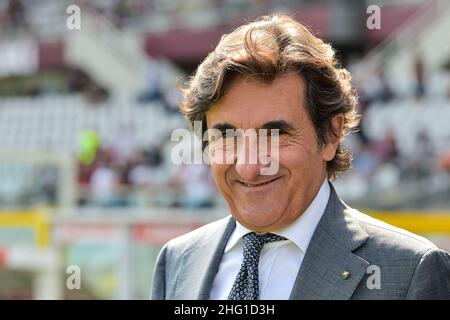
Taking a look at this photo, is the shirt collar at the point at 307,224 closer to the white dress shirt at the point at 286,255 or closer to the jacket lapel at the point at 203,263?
the white dress shirt at the point at 286,255

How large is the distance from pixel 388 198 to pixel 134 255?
131 inches

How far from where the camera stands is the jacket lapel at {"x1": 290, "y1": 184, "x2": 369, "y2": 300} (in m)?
2.31

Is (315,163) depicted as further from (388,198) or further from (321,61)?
(388,198)

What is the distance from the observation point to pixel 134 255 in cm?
717

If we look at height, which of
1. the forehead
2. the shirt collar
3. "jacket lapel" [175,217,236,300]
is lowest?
"jacket lapel" [175,217,236,300]

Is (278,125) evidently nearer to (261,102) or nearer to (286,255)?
(261,102)

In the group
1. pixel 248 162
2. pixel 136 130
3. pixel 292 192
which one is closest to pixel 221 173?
pixel 248 162

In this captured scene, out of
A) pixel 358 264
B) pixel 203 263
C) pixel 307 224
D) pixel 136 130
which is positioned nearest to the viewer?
pixel 358 264

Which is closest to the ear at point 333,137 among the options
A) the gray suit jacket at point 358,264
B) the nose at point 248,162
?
the gray suit jacket at point 358,264

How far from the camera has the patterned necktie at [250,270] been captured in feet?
7.88

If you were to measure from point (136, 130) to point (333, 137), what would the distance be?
13.9 m

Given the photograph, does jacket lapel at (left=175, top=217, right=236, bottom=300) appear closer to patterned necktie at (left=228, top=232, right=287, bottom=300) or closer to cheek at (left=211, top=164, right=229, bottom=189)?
patterned necktie at (left=228, top=232, right=287, bottom=300)

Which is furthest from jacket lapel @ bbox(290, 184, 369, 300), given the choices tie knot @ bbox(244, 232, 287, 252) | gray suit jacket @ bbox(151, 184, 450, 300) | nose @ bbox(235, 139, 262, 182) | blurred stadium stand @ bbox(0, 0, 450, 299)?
blurred stadium stand @ bbox(0, 0, 450, 299)

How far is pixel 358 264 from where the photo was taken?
2326 millimetres
